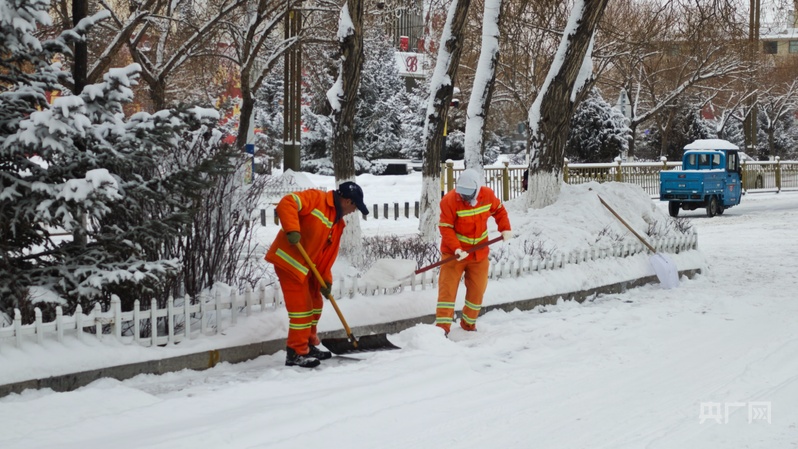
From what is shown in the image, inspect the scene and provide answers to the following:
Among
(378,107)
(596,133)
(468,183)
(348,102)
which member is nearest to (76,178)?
(468,183)

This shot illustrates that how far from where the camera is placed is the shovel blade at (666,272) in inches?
477

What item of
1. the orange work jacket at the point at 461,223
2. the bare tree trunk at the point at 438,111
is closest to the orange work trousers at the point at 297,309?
the orange work jacket at the point at 461,223

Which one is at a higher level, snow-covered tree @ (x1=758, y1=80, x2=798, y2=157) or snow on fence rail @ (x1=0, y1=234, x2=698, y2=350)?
snow-covered tree @ (x1=758, y1=80, x2=798, y2=157)

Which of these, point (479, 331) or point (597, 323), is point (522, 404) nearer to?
point (479, 331)

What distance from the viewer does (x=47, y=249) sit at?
6.90m

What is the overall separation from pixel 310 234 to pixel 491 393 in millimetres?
2022

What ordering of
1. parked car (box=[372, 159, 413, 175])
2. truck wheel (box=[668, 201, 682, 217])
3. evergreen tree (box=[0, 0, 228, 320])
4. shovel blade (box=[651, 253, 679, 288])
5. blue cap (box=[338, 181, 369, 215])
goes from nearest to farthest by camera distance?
evergreen tree (box=[0, 0, 228, 320]) < blue cap (box=[338, 181, 369, 215]) < shovel blade (box=[651, 253, 679, 288]) < truck wheel (box=[668, 201, 682, 217]) < parked car (box=[372, 159, 413, 175])

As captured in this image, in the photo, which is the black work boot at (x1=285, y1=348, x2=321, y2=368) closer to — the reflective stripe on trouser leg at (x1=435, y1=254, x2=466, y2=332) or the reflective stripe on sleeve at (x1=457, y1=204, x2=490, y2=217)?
the reflective stripe on trouser leg at (x1=435, y1=254, x2=466, y2=332)

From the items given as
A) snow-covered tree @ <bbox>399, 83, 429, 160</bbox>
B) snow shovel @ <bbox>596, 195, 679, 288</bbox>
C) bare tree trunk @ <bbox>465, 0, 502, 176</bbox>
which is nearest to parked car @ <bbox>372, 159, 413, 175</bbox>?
snow-covered tree @ <bbox>399, 83, 429, 160</bbox>

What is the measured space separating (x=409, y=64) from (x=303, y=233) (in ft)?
201

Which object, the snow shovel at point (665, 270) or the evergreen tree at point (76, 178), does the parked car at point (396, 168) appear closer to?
the snow shovel at point (665, 270)

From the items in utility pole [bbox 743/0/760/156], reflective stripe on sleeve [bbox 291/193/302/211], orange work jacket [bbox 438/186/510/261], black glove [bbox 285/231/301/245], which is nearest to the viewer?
black glove [bbox 285/231/301/245]

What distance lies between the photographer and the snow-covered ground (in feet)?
17.5

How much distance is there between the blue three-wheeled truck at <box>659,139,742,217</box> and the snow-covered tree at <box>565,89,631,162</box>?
29.7ft
